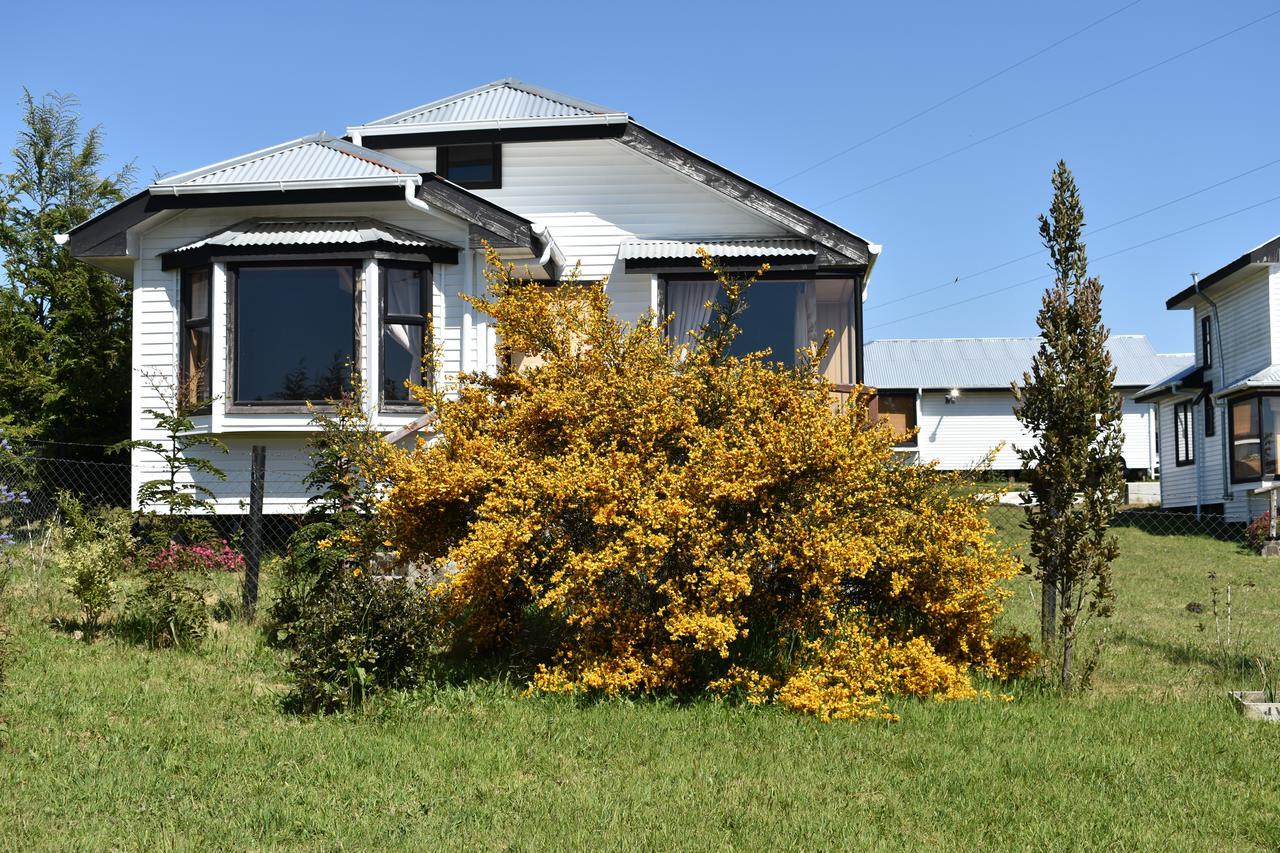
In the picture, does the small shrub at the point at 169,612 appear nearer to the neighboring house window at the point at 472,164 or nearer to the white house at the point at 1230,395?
the neighboring house window at the point at 472,164

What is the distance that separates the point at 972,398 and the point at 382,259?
30134mm

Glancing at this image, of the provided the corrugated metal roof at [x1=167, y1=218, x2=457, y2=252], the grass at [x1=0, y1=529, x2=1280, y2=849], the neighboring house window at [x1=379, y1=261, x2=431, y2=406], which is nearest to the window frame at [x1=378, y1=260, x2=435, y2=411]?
the neighboring house window at [x1=379, y1=261, x2=431, y2=406]

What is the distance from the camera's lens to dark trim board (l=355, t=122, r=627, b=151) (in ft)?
49.5

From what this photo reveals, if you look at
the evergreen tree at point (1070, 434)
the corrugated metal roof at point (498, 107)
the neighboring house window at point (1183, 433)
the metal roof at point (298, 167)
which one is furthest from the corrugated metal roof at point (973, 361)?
the evergreen tree at point (1070, 434)

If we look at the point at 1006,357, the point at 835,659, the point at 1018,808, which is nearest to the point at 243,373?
the point at 835,659

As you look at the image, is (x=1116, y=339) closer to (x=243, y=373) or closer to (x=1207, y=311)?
(x=1207, y=311)

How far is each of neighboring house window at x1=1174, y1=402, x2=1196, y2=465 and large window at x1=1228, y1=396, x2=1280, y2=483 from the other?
2.76m

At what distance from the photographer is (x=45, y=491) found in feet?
51.3

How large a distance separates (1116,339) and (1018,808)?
40.3 m

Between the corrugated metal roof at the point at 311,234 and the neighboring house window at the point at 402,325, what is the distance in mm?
346

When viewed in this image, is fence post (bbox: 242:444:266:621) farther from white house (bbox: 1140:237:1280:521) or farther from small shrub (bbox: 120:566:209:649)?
white house (bbox: 1140:237:1280:521)

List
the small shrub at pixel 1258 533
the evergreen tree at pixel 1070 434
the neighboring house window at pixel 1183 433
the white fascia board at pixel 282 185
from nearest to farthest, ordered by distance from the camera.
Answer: the evergreen tree at pixel 1070 434
the white fascia board at pixel 282 185
the small shrub at pixel 1258 533
the neighboring house window at pixel 1183 433

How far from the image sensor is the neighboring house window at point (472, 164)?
15641 millimetres

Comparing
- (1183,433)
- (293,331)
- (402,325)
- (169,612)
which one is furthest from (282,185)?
(1183,433)
